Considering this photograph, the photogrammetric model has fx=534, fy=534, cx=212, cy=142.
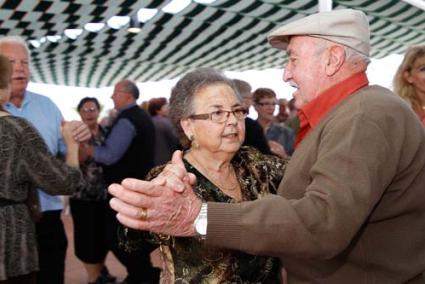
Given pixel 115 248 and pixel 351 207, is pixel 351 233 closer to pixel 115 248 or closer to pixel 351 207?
pixel 351 207

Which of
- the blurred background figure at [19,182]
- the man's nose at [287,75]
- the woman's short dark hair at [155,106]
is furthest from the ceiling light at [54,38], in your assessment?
the man's nose at [287,75]

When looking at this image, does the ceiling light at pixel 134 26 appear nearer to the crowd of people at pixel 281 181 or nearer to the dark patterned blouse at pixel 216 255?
the crowd of people at pixel 281 181

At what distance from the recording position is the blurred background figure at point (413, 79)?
253cm

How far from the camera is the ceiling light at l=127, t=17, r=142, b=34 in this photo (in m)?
6.55

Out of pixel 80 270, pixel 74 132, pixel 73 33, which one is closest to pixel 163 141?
pixel 80 270

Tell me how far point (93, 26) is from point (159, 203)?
6040mm

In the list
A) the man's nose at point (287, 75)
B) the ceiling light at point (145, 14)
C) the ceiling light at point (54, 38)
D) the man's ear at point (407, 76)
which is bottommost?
the man's nose at point (287, 75)

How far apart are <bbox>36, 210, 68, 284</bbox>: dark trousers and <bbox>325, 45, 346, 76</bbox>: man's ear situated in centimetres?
199

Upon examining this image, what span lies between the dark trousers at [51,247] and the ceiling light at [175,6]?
3.78m

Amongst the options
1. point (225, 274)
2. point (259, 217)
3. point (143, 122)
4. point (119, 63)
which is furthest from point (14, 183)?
point (119, 63)

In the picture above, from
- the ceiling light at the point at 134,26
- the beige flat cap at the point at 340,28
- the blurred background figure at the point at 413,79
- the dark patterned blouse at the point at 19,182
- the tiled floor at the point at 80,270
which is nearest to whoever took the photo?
the beige flat cap at the point at 340,28

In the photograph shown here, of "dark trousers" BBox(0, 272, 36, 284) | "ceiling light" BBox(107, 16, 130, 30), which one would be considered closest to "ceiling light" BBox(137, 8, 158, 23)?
"ceiling light" BBox(107, 16, 130, 30)

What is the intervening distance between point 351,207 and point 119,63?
10.1m

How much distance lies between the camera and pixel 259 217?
920 millimetres
